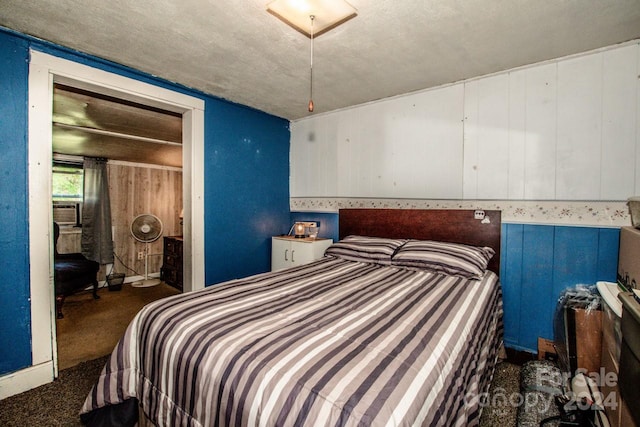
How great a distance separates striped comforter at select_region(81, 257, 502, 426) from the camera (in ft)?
2.90

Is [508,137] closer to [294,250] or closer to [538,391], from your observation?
[538,391]

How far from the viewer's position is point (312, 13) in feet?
5.49

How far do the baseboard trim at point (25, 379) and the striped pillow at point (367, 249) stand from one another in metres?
2.37

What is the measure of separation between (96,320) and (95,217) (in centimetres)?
218

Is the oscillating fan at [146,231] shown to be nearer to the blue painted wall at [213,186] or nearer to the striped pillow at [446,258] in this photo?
the blue painted wall at [213,186]

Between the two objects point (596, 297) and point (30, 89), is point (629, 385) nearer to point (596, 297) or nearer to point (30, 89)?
point (596, 297)

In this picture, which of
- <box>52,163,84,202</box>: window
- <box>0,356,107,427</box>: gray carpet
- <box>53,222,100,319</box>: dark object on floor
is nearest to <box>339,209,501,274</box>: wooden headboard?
<box>0,356,107,427</box>: gray carpet

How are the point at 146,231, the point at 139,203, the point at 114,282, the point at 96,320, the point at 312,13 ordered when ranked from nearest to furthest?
the point at 312,13 < the point at 96,320 < the point at 114,282 < the point at 146,231 < the point at 139,203

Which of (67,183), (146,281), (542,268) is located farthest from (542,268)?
(67,183)

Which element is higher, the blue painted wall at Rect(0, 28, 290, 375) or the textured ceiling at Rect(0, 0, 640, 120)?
the textured ceiling at Rect(0, 0, 640, 120)

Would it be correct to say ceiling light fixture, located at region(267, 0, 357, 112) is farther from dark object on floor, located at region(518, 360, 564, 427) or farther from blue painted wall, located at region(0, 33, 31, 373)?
dark object on floor, located at region(518, 360, 564, 427)

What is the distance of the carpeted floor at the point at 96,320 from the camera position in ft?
8.21

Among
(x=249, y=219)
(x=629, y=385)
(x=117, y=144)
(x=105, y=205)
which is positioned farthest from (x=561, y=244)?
(x=105, y=205)

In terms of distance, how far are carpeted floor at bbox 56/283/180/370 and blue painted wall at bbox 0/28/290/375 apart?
0.53 metres
